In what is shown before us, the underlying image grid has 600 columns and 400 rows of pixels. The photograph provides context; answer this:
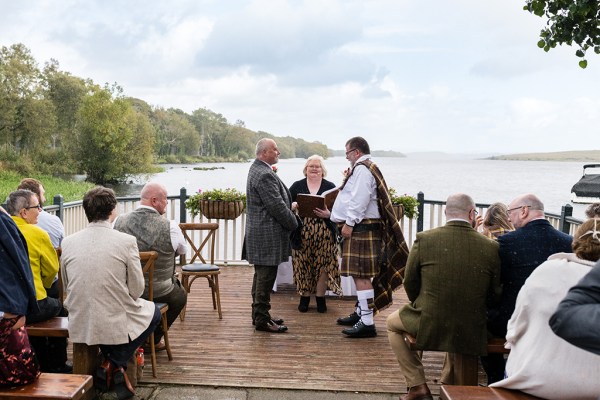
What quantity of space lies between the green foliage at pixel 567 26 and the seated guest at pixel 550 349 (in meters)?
4.15

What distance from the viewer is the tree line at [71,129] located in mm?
42562


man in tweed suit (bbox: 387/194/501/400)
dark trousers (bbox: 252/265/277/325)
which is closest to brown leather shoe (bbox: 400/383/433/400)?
man in tweed suit (bbox: 387/194/501/400)

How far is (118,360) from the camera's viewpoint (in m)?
3.55

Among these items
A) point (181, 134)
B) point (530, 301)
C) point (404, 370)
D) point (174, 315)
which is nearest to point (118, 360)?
point (174, 315)

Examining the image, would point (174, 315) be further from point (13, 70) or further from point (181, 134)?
point (181, 134)

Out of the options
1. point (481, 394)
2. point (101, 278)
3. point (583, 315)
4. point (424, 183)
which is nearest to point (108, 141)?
point (424, 183)

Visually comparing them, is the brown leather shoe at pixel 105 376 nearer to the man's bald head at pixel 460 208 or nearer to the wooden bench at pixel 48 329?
the wooden bench at pixel 48 329

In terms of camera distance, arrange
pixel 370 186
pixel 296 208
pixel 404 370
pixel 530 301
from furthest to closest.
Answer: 1. pixel 296 208
2. pixel 370 186
3. pixel 404 370
4. pixel 530 301

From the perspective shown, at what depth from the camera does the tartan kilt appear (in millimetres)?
4984

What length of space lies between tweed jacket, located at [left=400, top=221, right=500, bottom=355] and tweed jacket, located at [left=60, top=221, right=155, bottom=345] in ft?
5.47

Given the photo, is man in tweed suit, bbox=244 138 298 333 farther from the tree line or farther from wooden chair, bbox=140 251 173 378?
the tree line

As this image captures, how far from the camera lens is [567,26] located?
5992 millimetres

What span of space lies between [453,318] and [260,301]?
2.17 meters

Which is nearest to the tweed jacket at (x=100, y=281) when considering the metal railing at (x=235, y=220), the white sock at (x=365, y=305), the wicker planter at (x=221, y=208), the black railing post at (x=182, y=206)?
the white sock at (x=365, y=305)
